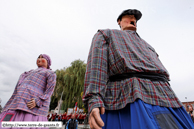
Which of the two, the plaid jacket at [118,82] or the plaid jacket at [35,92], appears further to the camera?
the plaid jacket at [35,92]

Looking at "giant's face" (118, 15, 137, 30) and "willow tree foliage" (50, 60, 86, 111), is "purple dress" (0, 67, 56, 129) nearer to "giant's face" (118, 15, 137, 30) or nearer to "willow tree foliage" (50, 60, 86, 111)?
"giant's face" (118, 15, 137, 30)

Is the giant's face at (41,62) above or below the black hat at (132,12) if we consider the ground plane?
below

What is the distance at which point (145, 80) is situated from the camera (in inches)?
41.3

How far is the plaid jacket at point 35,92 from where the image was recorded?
227 centimetres

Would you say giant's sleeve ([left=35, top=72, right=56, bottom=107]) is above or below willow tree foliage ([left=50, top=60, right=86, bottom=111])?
below

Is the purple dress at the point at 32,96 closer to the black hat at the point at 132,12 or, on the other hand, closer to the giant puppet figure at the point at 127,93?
the giant puppet figure at the point at 127,93

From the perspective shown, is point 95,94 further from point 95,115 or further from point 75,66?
point 75,66

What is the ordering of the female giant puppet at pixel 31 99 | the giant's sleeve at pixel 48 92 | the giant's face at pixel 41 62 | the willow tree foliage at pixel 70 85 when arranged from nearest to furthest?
the female giant puppet at pixel 31 99
the giant's sleeve at pixel 48 92
the giant's face at pixel 41 62
the willow tree foliage at pixel 70 85

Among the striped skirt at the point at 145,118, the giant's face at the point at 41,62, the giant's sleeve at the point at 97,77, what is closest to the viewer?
the striped skirt at the point at 145,118

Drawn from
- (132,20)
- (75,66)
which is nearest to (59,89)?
(75,66)

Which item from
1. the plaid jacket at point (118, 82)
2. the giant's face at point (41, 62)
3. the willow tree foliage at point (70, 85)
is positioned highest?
the willow tree foliage at point (70, 85)

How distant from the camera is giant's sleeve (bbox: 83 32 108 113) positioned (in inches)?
37.4

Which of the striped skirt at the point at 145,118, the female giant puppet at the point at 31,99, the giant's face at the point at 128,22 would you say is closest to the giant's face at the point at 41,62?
the female giant puppet at the point at 31,99

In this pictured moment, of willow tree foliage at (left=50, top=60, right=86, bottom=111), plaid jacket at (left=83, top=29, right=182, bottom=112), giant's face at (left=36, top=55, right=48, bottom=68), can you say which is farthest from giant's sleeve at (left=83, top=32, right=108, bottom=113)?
willow tree foliage at (left=50, top=60, right=86, bottom=111)
